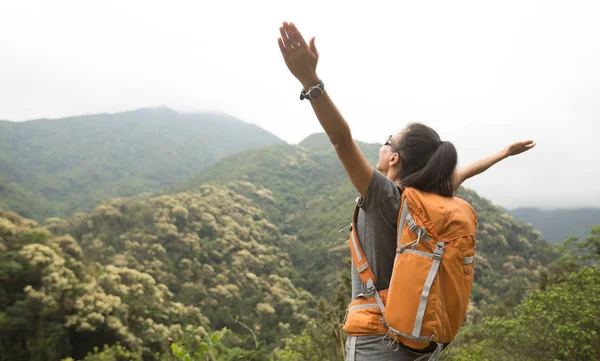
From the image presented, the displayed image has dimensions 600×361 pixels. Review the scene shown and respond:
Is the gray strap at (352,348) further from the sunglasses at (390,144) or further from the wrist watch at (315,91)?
the wrist watch at (315,91)

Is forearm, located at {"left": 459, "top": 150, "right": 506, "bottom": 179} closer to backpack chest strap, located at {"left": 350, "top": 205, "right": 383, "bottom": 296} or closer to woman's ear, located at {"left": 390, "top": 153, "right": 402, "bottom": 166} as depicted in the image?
woman's ear, located at {"left": 390, "top": 153, "right": 402, "bottom": 166}

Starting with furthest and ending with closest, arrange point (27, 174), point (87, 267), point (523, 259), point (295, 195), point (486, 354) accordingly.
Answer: point (27, 174) < point (295, 195) < point (523, 259) < point (87, 267) < point (486, 354)

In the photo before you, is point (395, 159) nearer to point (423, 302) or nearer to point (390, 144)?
point (390, 144)

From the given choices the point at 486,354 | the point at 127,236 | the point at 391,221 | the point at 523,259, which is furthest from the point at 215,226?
the point at 391,221

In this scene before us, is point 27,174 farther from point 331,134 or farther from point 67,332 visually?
point 331,134

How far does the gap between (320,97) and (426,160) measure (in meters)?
0.50

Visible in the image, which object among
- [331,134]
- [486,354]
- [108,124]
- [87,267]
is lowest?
[486,354]

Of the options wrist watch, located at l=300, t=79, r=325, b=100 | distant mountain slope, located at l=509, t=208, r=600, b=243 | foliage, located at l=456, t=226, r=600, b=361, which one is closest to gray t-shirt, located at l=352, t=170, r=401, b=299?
wrist watch, located at l=300, t=79, r=325, b=100

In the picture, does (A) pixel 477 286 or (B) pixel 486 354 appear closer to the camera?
(B) pixel 486 354

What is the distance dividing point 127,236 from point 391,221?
27.5 m

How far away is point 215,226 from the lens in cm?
3198

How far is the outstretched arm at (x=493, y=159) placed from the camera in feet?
6.61

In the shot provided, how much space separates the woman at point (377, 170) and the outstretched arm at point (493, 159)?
0.72 meters

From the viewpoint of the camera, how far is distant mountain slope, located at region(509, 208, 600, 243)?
10219cm
